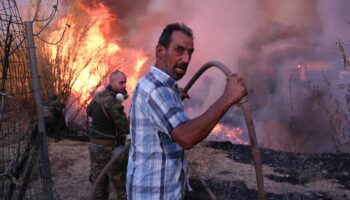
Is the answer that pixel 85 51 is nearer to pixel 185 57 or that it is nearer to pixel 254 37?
pixel 254 37

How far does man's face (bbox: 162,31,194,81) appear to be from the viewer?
229cm

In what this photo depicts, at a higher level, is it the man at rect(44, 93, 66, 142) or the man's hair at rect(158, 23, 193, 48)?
the man at rect(44, 93, 66, 142)

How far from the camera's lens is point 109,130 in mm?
5230

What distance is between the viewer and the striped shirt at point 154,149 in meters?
2.21

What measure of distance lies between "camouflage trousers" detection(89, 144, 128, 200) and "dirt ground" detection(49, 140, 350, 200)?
92 centimetres

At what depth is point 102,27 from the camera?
477 inches

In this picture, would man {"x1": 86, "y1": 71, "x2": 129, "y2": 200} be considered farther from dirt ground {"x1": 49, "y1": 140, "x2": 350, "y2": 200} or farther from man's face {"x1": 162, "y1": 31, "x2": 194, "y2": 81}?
man's face {"x1": 162, "y1": 31, "x2": 194, "y2": 81}

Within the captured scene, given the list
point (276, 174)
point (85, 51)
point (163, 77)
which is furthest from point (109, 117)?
point (85, 51)

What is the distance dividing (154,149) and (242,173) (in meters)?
5.12

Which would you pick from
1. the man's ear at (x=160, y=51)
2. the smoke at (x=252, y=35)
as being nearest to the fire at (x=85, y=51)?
the smoke at (x=252, y=35)

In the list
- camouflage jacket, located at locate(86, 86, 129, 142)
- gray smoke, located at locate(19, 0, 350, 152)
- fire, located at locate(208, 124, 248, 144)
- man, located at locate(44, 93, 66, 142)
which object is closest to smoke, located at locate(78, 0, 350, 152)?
gray smoke, located at locate(19, 0, 350, 152)

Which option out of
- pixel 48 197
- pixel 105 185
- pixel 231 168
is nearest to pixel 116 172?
pixel 105 185

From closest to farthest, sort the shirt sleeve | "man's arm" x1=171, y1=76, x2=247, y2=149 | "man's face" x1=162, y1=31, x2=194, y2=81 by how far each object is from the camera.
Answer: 1. "man's arm" x1=171, y1=76, x2=247, y2=149
2. the shirt sleeve
3. "man's face" x1=162, y1=31, x2=194, y2=81

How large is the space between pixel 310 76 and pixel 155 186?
1121 centimetres
